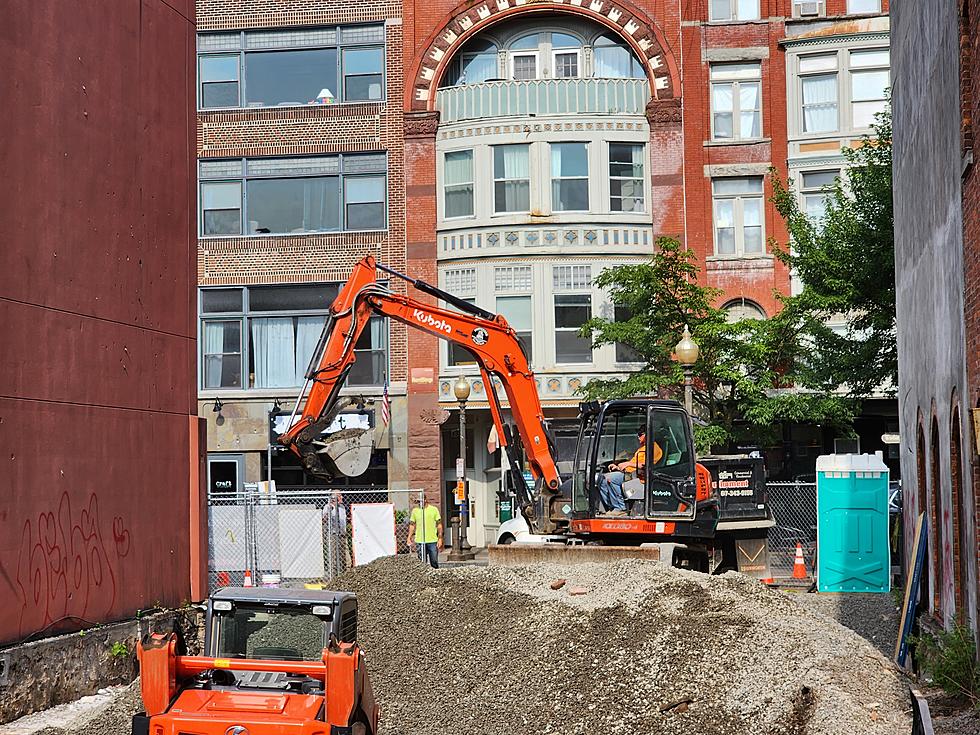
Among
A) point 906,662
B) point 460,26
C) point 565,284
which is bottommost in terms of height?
point 906,662

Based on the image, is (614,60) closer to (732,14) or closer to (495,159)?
(732,14)

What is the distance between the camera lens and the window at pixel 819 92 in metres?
36.5

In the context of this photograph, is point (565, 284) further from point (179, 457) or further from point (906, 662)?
point (906, 662)

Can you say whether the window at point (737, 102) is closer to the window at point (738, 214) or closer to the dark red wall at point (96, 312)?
the window at point (738, 214)

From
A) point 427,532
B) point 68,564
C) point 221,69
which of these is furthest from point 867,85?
point 68,564

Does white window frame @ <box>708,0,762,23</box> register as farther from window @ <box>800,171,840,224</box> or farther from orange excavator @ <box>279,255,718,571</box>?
orange excavator @ <box>279,255,718,571</box>

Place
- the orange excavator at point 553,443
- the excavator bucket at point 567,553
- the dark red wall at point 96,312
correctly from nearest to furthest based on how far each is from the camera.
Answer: the dark red wall at point 96,312, the excavator bucket at point 567,553, the orange excavator at point 553,443

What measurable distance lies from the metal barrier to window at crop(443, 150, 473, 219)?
12.0 metres

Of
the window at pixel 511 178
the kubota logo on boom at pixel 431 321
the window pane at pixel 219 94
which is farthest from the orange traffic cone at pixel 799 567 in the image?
the window pane at pixel 219 94

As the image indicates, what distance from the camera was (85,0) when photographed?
16.2 metres

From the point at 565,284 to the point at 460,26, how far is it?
802 cm

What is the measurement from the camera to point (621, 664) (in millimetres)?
13836

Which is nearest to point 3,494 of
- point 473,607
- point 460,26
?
point 473,607

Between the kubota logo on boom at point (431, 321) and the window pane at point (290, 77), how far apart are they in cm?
1832
